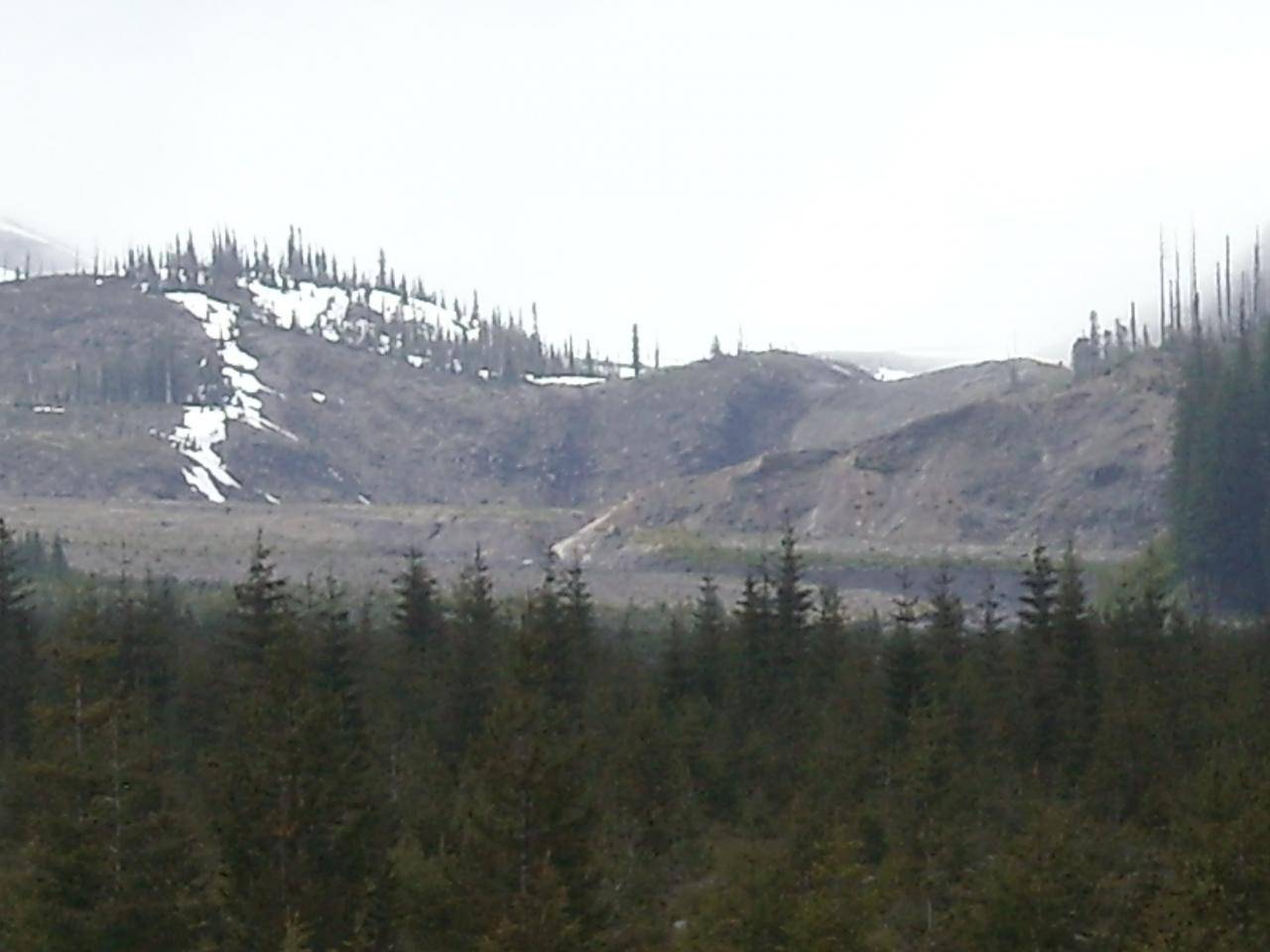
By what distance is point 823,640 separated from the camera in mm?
68688

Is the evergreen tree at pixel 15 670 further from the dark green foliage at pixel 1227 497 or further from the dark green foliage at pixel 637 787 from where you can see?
the dark green foliage at pixel 1227 497

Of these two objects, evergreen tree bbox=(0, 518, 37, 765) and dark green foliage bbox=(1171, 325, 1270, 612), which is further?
dark green foliage bbox=(1171, 325, 1270, 612)

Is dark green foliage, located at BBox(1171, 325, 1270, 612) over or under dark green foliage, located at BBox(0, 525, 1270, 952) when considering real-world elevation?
over

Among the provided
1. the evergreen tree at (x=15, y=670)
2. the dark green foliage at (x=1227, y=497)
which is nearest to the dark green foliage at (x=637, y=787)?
the evergreen tree at (x=15, y=670)

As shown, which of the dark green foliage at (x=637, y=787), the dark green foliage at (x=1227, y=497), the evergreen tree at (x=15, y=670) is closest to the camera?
the dark green foliage at (x=637, y=787)

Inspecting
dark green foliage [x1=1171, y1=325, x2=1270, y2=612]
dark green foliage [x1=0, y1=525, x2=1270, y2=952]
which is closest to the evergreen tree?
dark green foliage [x1=0, y1=525, x2=1270, y2=952]

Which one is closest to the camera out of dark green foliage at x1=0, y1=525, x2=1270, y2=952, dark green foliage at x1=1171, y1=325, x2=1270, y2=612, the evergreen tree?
dark green foliage at x1=0, y1=525, x2=1270, y2=952

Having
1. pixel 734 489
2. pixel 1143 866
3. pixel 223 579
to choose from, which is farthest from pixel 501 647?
pixel 734 489

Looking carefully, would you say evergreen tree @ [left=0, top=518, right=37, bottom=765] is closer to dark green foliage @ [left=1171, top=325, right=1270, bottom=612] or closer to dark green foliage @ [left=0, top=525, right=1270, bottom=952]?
dark green foliage @ [left=0, top=525, right=1270, bottom=952]

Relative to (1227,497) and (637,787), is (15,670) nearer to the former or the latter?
(637,787)

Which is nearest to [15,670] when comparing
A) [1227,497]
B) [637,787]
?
[637,787]

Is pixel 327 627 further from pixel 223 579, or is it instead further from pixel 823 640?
pixel 223 579

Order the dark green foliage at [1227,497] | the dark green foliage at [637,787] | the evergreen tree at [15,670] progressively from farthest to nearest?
the dark green foliage at [1227,497]
the evergreen tree at [15,670]
the dark green foliage at [637,787]

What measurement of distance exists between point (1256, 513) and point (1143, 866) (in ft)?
314
